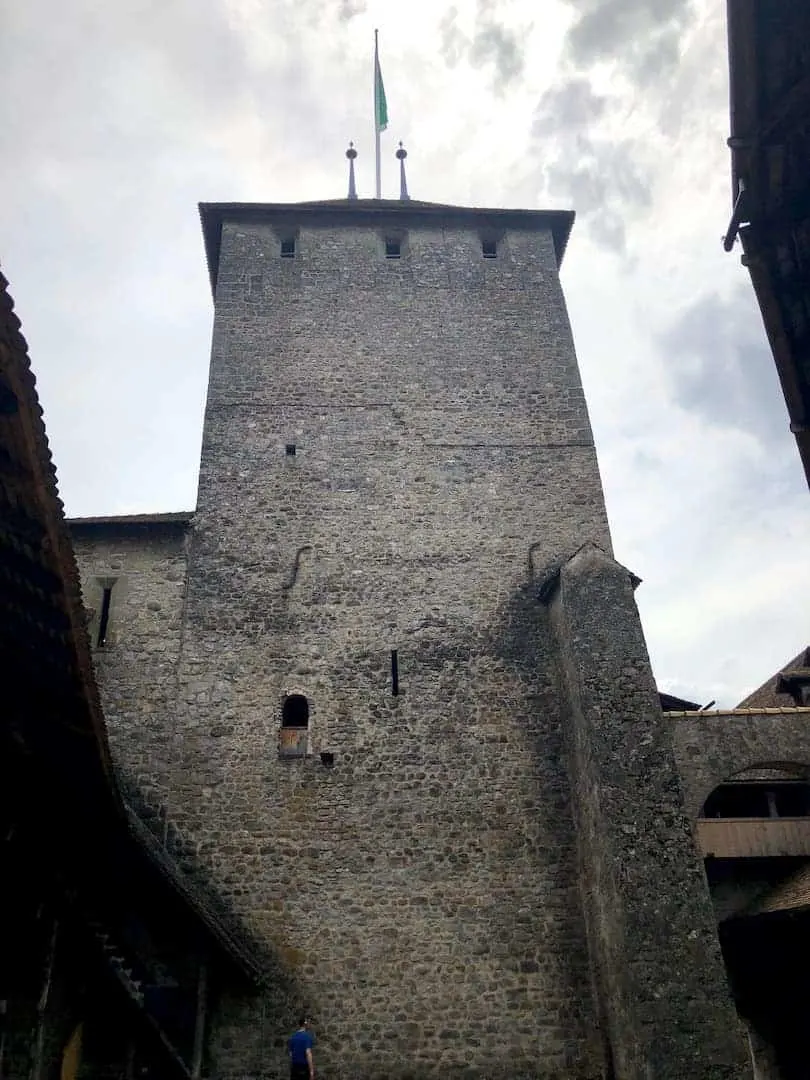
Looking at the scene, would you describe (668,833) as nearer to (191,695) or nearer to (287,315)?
(191,695)

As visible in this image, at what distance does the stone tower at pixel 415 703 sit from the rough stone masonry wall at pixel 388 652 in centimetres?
4

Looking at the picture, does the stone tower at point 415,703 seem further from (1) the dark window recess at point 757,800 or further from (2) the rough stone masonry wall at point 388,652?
(1) the dark window recess at point 757,800

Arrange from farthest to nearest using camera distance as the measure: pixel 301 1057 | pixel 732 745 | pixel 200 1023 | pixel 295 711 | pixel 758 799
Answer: pixel 758 799
pixel 732 745
pixel 295 711
pixel 200 1023
pixel 301 1057

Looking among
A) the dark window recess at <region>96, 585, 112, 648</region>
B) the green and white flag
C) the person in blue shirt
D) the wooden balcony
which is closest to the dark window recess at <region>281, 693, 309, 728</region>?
the dark window recess at <region>96, 585, 112, 648</region>

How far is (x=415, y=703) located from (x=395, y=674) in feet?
1.67

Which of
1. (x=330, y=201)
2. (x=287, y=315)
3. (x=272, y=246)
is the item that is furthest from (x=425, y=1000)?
(x=330, y=201)

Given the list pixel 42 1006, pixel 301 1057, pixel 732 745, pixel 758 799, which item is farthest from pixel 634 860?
pixel 42 1006

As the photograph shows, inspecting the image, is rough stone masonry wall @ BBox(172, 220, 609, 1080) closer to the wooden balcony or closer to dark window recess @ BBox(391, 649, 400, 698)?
dark window recess @ BBox(391, 649, 400, 698)

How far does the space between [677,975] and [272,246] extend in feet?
44.8

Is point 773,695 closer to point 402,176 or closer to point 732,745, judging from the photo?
point 732,745

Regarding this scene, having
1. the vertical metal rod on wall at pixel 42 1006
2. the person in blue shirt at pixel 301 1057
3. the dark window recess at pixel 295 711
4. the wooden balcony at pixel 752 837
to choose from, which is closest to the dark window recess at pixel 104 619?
the dark window recess at pixel 295 711

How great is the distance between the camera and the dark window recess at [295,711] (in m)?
11.6

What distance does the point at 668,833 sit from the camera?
9477mm

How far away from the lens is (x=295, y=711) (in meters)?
11.7
